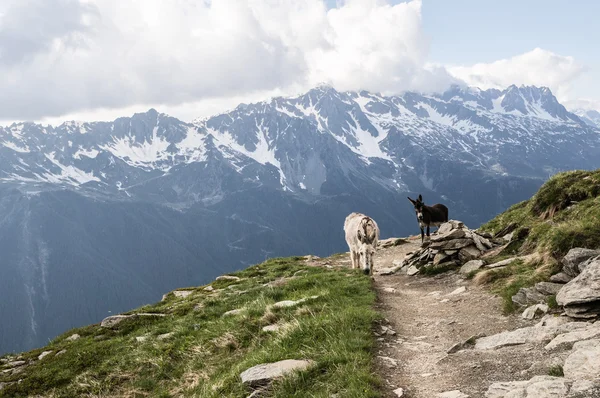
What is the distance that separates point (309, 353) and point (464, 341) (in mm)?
3910

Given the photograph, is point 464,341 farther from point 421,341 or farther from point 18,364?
point 18,364

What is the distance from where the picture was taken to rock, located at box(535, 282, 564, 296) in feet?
41.0

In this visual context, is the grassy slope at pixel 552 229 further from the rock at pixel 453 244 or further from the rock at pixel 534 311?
the rock at pixel 453 244

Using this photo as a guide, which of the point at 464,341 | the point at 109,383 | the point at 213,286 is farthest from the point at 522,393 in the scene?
the point at 213,286

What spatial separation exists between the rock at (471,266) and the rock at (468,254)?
1.35m

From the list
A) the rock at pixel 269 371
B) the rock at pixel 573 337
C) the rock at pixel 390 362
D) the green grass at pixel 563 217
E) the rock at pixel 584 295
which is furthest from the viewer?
the green grass at pixel 563 217

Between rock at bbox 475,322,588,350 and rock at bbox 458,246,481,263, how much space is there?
421 inches

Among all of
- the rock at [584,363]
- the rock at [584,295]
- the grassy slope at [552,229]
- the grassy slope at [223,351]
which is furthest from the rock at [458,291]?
the rock at [584,363]

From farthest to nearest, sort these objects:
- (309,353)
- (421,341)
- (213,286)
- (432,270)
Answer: (213,286) → (432,270) → (421,341) → (309,353)

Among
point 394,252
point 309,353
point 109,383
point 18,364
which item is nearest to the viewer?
point 309,353

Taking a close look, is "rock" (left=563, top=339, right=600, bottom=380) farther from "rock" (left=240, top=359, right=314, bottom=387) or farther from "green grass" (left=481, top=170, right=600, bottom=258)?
"green grass" (left=481, top=170, right=600, bottom=258)

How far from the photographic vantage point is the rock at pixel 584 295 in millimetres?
9992

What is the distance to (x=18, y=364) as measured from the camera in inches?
733

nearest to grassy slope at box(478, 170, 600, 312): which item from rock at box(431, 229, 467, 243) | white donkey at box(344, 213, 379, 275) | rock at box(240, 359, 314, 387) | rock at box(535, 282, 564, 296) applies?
rock at box(535, 282, 564, 296)
